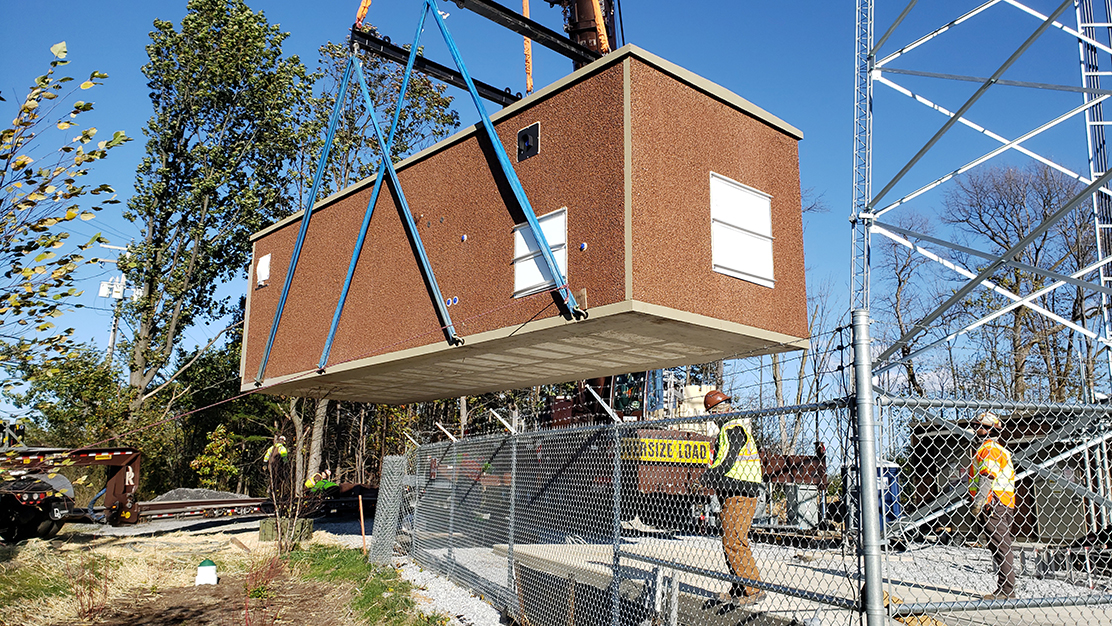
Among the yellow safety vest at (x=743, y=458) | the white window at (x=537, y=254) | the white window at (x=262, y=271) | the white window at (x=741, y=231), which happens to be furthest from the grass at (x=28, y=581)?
the white window at (x=741, y=231)

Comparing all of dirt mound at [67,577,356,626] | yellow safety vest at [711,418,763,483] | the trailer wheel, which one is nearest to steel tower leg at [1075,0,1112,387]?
yellow safety vest at [711,418,763,483]

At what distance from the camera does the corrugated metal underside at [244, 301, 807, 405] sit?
8.07 metres

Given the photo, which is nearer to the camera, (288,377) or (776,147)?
(776,147)

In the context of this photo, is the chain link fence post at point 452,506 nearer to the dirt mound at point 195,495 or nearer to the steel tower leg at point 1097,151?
the steel tower leg at point 1097,151

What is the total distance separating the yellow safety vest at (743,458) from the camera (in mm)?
6355

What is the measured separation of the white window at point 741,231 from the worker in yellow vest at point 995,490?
280cm

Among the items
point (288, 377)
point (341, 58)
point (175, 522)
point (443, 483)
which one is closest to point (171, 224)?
point (341, 58)

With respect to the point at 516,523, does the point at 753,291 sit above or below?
above

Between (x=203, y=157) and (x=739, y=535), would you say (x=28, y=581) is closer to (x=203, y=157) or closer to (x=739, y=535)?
(x=739, y=535)

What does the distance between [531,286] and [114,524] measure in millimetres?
13034

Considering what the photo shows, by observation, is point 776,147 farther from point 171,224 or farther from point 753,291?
point 171,224

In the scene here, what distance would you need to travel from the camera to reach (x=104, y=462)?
15.8 metres

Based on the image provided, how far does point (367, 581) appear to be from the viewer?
10094mm

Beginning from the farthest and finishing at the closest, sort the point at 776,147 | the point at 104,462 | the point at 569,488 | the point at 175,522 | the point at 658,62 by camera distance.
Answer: the point at 175,522 → the point at 104,462 → the point at 776,147 → the point at 658,62 → the point at 569,488
